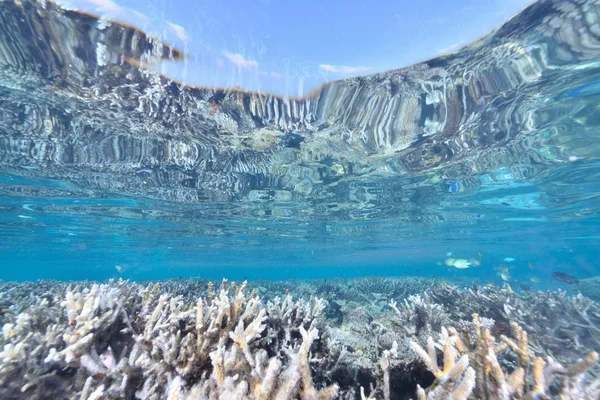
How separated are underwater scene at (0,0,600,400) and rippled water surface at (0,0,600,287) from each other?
7 centimetres

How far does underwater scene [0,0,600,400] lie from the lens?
2.85 m

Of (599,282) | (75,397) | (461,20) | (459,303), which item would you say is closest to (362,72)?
(461,20)

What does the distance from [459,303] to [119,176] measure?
16.1 metres

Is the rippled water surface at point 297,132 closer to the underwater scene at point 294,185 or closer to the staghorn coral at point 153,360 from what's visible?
the underwater scene at point 294,185

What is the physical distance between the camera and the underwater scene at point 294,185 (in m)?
2.85

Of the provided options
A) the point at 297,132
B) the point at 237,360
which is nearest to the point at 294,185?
the point at 297,132

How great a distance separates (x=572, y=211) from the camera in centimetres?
2400

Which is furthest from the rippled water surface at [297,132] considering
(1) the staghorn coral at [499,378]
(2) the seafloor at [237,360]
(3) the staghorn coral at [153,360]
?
(1) the staghorn coral at [499,378]

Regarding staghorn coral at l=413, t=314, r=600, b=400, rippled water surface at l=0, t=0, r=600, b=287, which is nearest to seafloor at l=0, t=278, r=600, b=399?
staghorn coral at l=413, t=314, r=600, b=400

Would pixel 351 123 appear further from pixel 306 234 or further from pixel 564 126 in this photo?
pixel 306 234

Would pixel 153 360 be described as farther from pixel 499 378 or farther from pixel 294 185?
pixel 294 185

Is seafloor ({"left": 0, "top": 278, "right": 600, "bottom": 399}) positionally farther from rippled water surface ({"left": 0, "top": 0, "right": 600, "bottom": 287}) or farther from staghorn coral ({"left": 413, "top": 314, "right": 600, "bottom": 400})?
rippled water surface ({"left": 0, "top": 0, "right": 600, "bottom": 287})

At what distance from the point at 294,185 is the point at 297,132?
5971mm

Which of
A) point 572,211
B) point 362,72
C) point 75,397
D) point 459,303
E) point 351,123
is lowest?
point 459,303
